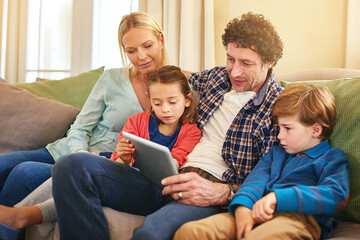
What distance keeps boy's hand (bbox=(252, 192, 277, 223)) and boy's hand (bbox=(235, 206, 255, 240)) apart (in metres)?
0.02

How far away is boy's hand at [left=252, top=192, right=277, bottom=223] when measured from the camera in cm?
107

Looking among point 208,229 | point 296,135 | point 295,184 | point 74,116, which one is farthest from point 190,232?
point 74,116

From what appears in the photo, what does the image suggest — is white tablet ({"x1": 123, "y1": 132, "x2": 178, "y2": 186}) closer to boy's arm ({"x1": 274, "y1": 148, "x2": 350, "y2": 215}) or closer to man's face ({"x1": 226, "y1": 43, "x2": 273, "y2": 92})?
boy's arm ({"x1": 274, "y1": 148, "x2": 350, "y2": 215})

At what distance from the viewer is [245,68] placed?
1459 mm

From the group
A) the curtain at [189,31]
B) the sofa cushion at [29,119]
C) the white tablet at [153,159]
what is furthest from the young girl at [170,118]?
the curtain at [189,31]

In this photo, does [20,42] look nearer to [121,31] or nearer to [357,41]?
[121,31]

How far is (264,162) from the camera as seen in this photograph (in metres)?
1.32

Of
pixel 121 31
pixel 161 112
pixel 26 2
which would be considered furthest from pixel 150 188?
pixel 26 2

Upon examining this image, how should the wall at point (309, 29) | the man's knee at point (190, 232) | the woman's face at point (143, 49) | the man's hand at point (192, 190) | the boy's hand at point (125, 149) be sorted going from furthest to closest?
the wall at point (309, 29) < the woman's face at point (143, 49) < the boy's hand at point (125, 149) < the man's hand at point (192, 190) < the man's knee at point (190, 232)

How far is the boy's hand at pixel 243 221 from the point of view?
108 centimetres

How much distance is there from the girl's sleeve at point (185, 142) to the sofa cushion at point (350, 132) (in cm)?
53

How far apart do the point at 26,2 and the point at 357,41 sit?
9.15 feet

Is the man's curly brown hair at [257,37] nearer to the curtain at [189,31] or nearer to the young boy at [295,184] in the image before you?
the young boy at [295,184]

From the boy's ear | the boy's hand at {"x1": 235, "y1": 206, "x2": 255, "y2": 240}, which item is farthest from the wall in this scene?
the boy's hand at {"x1": 235, "y1": 206, "x2": 255, "y2": 240}
